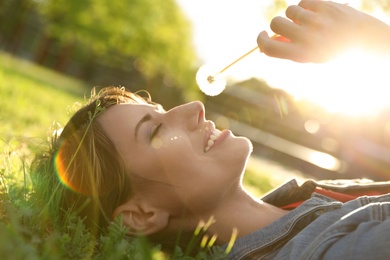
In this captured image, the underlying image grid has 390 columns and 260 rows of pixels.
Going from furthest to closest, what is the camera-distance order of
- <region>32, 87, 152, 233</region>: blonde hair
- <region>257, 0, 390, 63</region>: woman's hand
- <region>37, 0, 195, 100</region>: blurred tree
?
<region>37, 0, 195, 100</region>: blurred tree, <region>32, 87, 152, 233</region>: blonde hair, <region>257, 0, 390, 63</region>: woman's hand

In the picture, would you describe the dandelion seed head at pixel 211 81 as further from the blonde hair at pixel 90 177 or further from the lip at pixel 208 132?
the blonde hair at pixel 90 177

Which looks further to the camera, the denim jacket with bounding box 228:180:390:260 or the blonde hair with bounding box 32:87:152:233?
the blonde hair with bounding box 32:87:152:233

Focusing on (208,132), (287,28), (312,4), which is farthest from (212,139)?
(312,4)

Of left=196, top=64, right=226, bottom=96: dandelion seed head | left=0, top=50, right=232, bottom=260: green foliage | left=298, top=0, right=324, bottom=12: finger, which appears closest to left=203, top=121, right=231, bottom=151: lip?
left=196, top=64, right=226, bottom=96: dandelion seed head

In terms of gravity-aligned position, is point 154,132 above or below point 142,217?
above

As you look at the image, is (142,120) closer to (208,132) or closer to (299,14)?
(208,132)

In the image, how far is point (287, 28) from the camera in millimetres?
2387

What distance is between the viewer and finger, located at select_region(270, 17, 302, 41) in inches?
93.6

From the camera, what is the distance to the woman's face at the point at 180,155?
2.71 m

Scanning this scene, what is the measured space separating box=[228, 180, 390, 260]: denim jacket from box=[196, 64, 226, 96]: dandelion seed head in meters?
0.74

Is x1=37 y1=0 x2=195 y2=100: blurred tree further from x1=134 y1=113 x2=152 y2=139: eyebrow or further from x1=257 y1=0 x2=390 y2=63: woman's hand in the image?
x1=257 y1=0 x2=390 y2=63: woman's hand

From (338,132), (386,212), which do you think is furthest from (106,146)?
(338,132)

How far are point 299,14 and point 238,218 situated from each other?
107 centimetres

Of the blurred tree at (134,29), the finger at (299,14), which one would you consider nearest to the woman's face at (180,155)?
the finger at (299,14)
